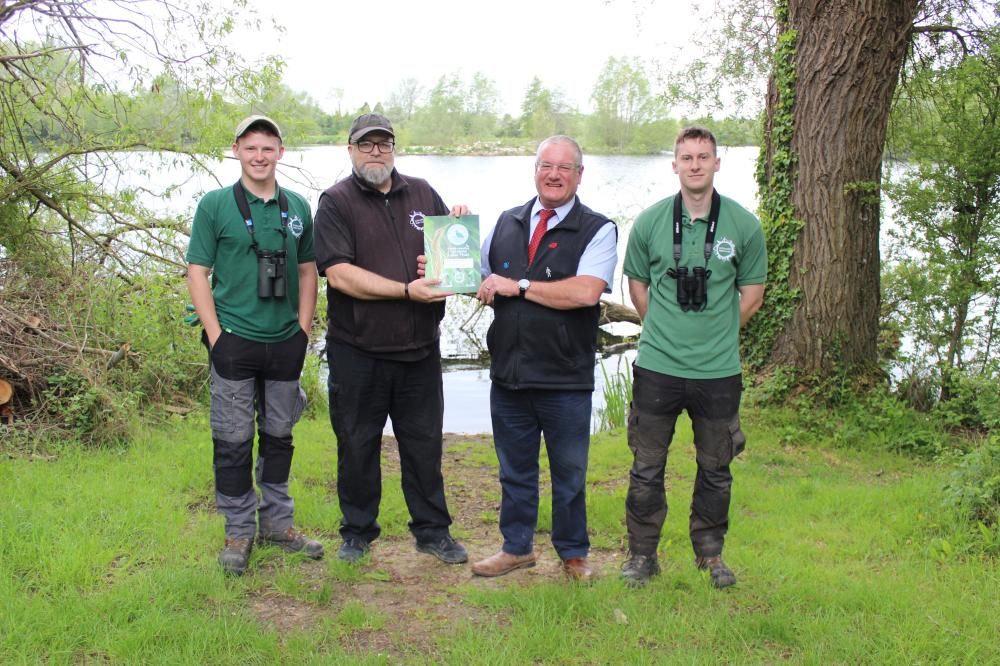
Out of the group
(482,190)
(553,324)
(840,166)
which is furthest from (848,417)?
(482,190)

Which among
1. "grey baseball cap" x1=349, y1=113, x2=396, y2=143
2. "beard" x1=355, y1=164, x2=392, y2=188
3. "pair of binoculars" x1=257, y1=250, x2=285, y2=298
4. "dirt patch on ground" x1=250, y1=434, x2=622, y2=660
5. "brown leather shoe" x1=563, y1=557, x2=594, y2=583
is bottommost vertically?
"dirt patch on ground" x1=250, y1=434, x2=622, y2=660

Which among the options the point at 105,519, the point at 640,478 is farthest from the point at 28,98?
the point at 640,478

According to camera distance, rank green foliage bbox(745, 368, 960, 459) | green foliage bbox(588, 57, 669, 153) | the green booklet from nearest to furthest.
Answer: the green booklet < green foliage bbox(745, 368, 960, 459) < green foliage bbox(588, 57, 669, 153)

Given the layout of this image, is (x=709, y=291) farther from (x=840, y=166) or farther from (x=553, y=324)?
(x=840, y=166)

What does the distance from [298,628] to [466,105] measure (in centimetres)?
3245

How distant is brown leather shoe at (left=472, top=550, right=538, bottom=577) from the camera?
14.8ft

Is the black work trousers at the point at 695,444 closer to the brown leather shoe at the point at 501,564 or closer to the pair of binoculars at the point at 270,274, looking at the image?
the brown leather shoe at the point at 501,564

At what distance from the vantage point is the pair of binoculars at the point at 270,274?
4270mm

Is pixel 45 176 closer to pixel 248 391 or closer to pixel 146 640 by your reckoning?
pixel 248 391

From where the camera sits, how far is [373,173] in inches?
171

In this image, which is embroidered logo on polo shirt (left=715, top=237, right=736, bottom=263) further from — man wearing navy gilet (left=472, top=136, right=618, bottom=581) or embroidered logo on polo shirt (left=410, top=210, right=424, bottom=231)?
embroidered logo on polo shirt (left=410, top=210, right=424, bottom=231)

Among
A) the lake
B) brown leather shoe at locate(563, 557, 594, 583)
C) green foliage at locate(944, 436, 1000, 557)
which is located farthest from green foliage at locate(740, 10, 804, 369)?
→ brown leather shoe at locate(563, 557, 594, 583)

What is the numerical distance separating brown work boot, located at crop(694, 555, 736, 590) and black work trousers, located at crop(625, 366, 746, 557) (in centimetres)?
3

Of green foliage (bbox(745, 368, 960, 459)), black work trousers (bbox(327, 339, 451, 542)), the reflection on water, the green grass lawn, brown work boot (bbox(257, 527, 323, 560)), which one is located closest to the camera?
the green grass lawn
